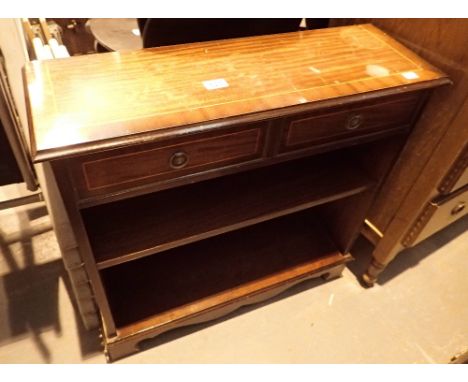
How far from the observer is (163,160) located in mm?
657

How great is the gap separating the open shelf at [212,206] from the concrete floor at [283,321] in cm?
43

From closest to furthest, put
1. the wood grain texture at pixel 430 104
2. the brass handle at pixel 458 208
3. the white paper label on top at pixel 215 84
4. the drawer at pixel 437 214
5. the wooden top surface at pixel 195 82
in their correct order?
the wooden top surface at pixel 195 82, the white paper label on top at pixel 215 84, the wood grain texture at pixel 430 104, the drawer at pixel 437 214, the brass handle at pixel 458 208

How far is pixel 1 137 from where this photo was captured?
0.94m

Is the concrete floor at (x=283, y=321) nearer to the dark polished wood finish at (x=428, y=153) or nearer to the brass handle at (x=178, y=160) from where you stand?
the dark polished wood finish at (x=428, y=153)

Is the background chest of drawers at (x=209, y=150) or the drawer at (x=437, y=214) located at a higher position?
the background chest of drawers at (x=209, y=150)

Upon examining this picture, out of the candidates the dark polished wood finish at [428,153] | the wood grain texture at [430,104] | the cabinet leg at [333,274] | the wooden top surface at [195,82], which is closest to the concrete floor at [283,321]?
the cabinet leg at [333,274]

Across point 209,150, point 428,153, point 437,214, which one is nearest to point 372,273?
point 437,214

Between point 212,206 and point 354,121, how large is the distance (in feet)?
1.26

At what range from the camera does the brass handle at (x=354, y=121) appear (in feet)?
2.58

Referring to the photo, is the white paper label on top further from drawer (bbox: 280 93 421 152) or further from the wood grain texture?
the wood grain texture

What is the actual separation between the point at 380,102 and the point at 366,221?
1.81 ft

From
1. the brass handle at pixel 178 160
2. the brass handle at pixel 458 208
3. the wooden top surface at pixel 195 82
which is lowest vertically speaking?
the brass handle at pixel 458 208

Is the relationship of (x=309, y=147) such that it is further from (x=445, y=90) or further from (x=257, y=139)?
(x=445, y=90)
